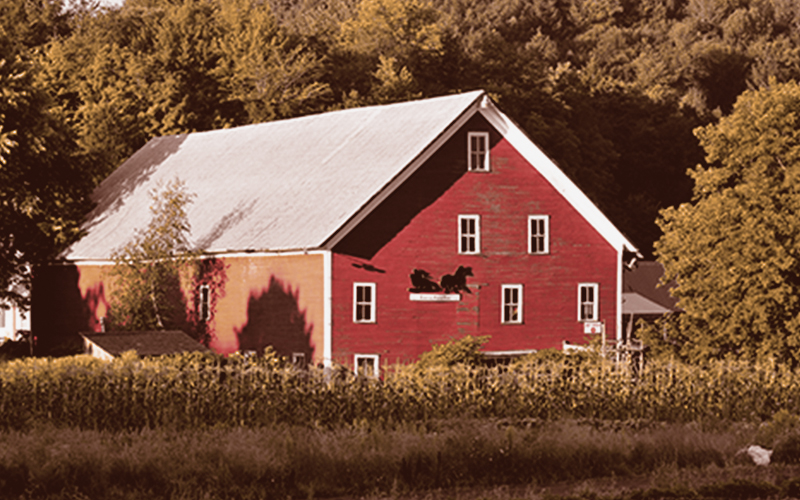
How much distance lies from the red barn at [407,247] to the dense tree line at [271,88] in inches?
331

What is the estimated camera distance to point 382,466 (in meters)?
22.9

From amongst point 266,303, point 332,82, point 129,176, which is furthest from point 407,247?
point 332,82

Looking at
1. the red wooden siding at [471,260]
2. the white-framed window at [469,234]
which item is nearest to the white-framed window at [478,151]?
the red wooden siding at [471,260]

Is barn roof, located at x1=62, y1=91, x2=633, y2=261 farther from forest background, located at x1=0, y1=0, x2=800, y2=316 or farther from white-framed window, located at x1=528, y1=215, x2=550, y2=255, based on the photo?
forest background, located at x1=0, y1=0, x2=800, y2=316

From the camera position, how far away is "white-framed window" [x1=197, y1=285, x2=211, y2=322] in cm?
4783

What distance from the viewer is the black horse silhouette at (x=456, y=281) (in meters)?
44.2

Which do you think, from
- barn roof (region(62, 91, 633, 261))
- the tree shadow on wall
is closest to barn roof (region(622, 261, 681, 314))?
barn roof (region(62, 91, 633, 261))

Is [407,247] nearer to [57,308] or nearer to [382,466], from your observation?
[57,308]

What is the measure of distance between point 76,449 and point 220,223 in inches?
1049

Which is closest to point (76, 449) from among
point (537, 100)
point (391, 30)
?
point (537, 100)

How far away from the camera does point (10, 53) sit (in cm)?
5038

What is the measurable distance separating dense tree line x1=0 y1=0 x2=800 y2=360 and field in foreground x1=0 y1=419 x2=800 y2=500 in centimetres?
2656

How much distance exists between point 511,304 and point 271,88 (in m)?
34.1

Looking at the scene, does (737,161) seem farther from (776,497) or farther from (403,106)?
(776,497)
